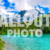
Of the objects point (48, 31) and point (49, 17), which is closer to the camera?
point (48, 31)

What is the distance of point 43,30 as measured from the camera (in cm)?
2517

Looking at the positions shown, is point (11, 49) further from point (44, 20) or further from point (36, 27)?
point (44, 20)

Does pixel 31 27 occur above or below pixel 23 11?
below

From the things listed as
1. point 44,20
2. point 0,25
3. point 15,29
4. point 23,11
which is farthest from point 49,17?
point 23,11

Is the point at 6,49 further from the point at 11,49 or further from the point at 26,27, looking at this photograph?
the point at 26,27

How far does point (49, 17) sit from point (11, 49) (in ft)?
98.3

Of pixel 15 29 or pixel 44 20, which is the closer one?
pixel 15 29

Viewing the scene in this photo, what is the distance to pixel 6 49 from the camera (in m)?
6.70

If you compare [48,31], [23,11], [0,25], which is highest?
[23,11]

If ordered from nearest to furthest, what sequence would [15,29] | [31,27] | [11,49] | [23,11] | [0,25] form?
[11,49], [0,25], [15,29], [31,27], [23,11]

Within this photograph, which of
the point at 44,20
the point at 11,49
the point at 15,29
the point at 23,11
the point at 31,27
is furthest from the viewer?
the point at 23,11

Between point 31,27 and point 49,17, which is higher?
point 49,17

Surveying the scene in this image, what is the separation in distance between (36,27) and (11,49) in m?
22.0

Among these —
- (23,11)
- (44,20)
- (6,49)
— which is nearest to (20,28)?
(44,20)
